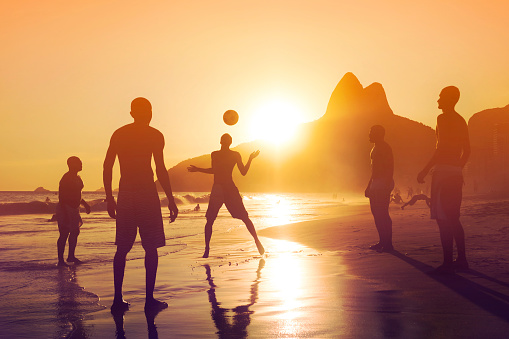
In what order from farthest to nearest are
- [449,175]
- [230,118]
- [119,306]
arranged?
[230,118] → [449,175] → [119,306]

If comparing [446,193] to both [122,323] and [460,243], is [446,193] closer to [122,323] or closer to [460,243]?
[460,243]

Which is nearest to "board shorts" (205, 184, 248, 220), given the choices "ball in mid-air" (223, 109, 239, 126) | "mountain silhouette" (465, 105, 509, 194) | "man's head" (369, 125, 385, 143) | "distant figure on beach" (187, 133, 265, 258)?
"distant figure on beach" (187, 133, 265, 258)

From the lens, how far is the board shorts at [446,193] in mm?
6824

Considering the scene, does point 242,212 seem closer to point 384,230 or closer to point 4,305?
point 384,230

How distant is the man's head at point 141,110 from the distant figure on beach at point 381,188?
4.76 m

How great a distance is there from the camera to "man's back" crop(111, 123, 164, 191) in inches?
222

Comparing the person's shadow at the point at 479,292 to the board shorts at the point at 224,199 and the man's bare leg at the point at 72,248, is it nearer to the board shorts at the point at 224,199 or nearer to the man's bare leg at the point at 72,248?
the board shorts at the point at 224,199

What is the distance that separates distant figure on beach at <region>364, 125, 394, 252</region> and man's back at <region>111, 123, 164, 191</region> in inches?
187

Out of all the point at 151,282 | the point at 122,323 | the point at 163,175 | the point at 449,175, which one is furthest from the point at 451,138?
the point at 122,323

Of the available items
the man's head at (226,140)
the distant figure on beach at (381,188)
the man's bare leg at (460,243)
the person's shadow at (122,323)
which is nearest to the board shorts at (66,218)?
the man's head at (226,140)

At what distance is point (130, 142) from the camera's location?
5719 millimetres

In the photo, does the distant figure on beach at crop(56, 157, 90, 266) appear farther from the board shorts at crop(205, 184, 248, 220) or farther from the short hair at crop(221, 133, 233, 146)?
the short hair at crop(221, 133, 233, 146)

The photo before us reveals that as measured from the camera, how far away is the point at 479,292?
17.7 ft

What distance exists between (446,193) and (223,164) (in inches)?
165
